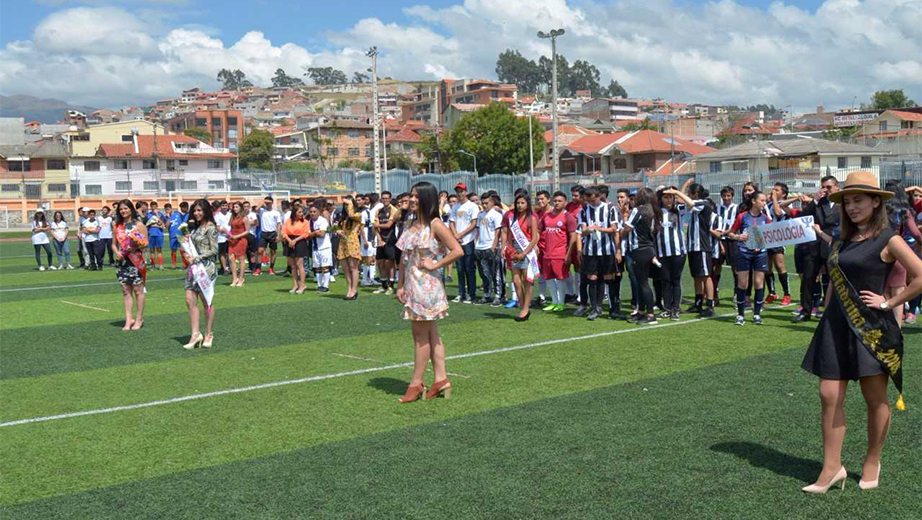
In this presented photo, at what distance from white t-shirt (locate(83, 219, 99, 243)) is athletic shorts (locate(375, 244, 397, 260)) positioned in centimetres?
1182

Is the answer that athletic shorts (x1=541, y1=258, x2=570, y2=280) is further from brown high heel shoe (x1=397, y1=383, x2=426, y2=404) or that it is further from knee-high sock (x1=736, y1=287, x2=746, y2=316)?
brown high heel shoe (x1=397, y1=383, x2=426, y2=404)

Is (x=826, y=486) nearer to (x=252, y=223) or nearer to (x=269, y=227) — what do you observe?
(x=269, y=227)

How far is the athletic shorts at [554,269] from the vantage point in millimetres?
14781

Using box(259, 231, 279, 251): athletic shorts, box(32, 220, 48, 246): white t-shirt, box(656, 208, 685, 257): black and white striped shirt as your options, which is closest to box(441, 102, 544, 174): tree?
box(32, 220, 48, 246): white t-shirt

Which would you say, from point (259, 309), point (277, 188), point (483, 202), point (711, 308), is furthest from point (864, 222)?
point (277, 188)

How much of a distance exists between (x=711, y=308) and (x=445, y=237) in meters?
6.68

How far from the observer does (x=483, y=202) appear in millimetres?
16594

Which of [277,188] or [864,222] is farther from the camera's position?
[277,188]

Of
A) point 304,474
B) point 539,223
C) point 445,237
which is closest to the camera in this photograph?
point 304,474

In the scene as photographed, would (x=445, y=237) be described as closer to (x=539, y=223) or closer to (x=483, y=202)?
(x=539, y=223)

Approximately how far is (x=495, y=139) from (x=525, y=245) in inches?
2884

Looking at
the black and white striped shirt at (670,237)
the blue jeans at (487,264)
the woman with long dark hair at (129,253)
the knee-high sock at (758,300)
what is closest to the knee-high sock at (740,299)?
the knee-high sock at (758,300)

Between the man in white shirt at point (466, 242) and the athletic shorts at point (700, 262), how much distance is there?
12.7 feet

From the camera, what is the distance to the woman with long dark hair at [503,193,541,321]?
13906mm
